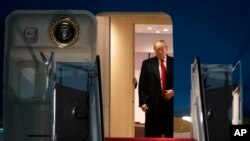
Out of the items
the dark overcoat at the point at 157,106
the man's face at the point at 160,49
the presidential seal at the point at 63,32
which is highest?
the presidential seal at the point at 63,32

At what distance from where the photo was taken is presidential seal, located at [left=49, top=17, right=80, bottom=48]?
8.12m

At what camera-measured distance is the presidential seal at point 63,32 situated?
8.12m

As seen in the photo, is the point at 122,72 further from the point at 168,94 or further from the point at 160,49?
the point at 168,94

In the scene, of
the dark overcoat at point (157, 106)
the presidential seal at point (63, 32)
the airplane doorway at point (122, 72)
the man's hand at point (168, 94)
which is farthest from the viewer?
the airplane doorway at point (122, 72)

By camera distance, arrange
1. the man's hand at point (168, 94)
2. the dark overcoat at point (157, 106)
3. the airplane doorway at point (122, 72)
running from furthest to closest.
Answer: the airplane doorway at point (122, 72), the dark overcoat at point (157, 106), the man's hand at point (168, 94)

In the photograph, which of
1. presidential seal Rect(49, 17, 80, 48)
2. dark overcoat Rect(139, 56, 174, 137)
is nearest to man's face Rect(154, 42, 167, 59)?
dark overcoat Rect(139, 56, 174, 137)

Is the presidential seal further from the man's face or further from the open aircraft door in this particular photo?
the man's face

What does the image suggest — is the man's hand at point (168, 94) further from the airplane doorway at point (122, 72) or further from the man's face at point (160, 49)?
the airplane doorway at point (122, 72)

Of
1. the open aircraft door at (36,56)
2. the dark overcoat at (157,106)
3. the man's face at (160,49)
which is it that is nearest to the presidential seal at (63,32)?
the open aircraft door at (36,56)

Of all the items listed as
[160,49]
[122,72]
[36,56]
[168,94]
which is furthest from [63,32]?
[122,72]

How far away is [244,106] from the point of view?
7.91 meters

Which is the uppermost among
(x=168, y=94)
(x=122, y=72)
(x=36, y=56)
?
(x=36, y=56)

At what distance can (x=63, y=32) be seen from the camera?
812 cm

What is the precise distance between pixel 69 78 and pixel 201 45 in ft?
5.94
